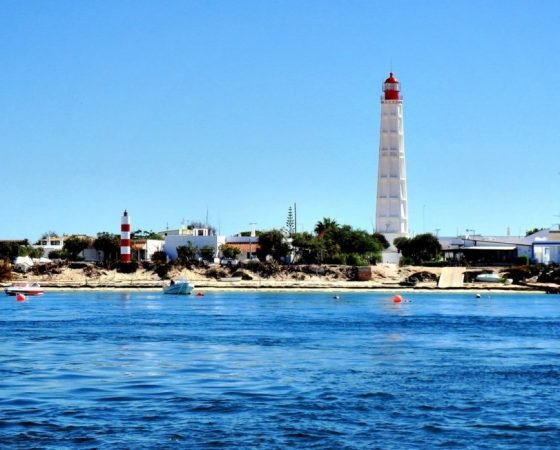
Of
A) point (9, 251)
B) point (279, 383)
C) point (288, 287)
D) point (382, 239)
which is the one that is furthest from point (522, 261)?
point (279, 383)

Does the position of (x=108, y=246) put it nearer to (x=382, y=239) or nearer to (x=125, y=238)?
(x=125, y=238)

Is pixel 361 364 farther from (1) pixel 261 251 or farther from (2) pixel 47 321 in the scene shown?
(1) pixel 261 251

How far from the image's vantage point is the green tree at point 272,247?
15450 centimetres

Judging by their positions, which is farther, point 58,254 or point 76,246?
point 58,254

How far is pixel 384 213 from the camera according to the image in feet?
505

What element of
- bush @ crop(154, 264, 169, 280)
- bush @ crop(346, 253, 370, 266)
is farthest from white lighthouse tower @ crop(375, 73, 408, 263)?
bush @ crop(154, 264, 169, 280)

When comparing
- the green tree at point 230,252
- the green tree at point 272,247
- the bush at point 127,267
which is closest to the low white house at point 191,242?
the green tree at point 230,252

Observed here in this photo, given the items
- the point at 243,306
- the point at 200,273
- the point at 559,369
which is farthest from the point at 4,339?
the point at 200,273

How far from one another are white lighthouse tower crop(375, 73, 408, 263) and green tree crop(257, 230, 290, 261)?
1360cm

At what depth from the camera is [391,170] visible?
150625 mm

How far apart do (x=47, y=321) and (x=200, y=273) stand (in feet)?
236

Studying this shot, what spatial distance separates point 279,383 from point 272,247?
386 feet

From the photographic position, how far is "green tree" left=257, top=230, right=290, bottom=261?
507 feet

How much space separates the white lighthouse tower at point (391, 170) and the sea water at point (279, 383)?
77868 millimetres
